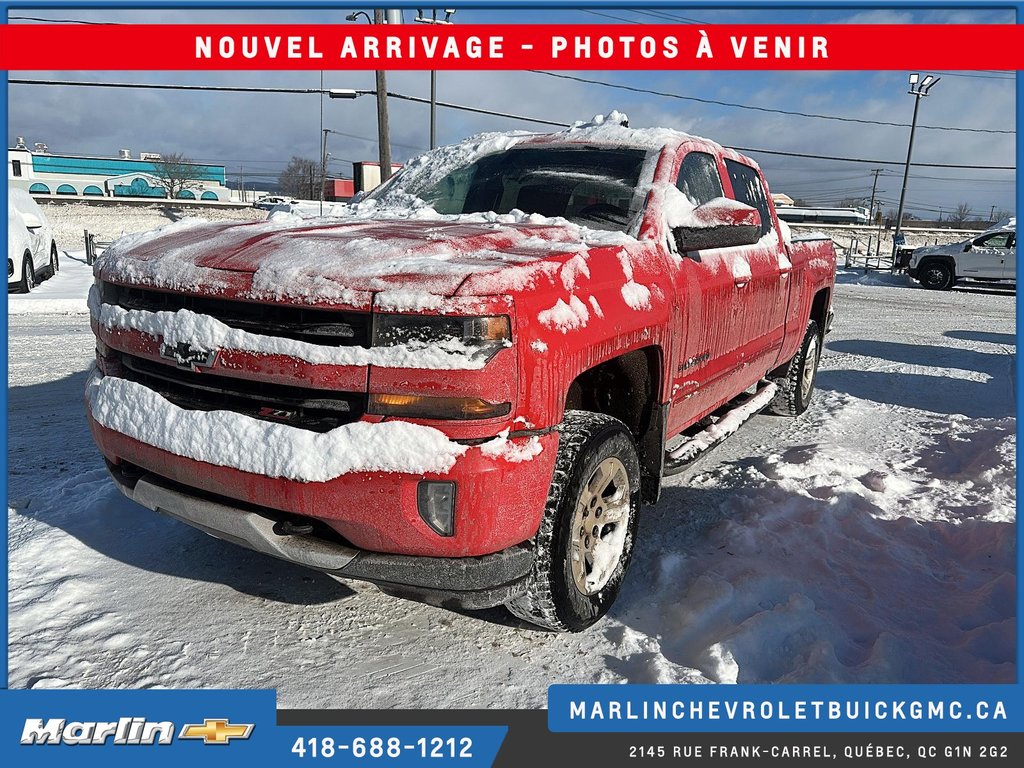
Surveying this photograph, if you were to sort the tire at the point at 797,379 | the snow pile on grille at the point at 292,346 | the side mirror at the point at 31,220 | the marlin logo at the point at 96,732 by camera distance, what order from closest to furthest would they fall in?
the marlin logo at the point at 96,732 < the snow pile on grille at the point at 292,346 < the tire at the point at 797,379 < the side mirror at the point at 31,220

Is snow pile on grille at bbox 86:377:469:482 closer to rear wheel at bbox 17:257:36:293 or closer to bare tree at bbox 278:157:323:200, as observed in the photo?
rear wheel at bbox 17:257:36:293

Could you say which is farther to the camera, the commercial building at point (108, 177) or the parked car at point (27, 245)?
the commercial building at point (108, 177)

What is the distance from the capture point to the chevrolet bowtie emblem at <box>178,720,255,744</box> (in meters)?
1.93

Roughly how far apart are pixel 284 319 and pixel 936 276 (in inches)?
851

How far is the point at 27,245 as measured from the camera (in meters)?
11.0

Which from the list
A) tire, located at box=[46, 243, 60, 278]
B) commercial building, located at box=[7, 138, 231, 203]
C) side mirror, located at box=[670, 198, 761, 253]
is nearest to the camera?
side mirror, located at box=[670, 198, 761, 253]

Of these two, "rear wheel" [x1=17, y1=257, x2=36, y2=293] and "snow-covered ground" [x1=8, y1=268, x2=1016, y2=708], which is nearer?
"snow-covered ground" [x1=8, y1=268, x2=1016, y2=708]

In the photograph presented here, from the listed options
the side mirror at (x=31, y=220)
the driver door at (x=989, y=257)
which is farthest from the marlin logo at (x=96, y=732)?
the driver door at (x=989, y=257)

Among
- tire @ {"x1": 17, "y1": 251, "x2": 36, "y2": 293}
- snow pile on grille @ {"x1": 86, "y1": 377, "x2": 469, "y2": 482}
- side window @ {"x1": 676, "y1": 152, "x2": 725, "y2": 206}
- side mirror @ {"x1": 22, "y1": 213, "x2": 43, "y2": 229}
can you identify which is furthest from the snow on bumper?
side mirror @ {"x1": 22, "y1": 213, "x2": 43, "y2": 229}

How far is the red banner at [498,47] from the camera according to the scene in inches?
92.5

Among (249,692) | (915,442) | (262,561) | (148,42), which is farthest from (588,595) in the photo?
(915,442)

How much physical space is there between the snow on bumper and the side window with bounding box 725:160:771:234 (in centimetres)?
276

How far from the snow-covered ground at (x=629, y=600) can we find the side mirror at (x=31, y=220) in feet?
27.6

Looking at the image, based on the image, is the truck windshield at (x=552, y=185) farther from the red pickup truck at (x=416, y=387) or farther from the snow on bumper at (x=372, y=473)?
the snow on bumper at (x=372, y=473)
